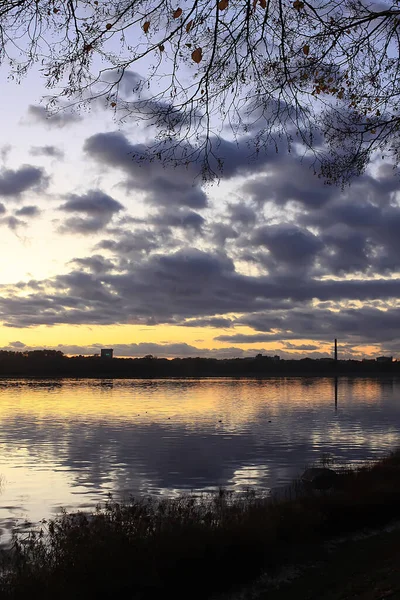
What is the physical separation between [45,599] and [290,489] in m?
14.6

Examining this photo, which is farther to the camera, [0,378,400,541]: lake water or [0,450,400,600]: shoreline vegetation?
[0,378,400,541]: lake water

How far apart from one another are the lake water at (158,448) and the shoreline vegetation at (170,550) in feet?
20.2

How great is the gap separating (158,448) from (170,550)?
2804 centimetres

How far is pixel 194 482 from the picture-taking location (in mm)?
28859

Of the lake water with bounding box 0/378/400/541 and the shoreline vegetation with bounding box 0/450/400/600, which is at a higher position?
the shoreline vegetation with bounding box 0/450/400/600

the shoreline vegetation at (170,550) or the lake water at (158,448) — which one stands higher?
the shoreline vegetation at (170,550)

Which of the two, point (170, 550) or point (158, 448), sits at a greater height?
point (170, 550)

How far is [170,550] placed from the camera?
1389 cm

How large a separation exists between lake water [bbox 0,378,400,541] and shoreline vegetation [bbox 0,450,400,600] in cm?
617

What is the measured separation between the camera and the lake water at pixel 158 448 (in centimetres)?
2712

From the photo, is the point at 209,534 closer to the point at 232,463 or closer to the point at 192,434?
the point at 232,463

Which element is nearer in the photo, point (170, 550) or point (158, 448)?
point (170, 550)

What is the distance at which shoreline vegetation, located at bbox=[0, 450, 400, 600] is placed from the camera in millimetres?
12523

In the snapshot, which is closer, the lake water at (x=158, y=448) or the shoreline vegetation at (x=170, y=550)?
the shoreline vegetation at (x=170, y=550)
